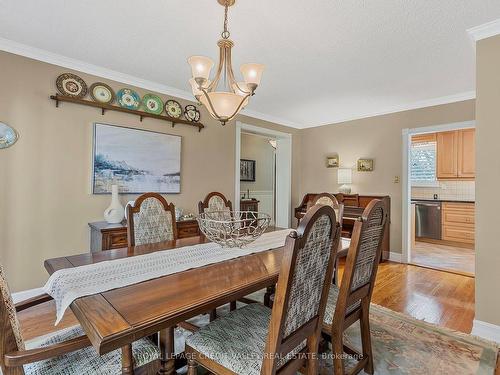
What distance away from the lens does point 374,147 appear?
15.0 feet

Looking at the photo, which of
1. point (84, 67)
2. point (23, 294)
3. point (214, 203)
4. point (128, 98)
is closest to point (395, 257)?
point (214, 203)

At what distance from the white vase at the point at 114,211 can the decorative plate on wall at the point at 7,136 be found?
935 mm

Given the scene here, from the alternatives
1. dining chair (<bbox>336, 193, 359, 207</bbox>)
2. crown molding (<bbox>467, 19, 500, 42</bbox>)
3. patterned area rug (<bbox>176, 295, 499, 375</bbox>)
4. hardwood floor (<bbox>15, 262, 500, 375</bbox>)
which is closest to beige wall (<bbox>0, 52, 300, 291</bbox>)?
hardwood floor (<bbox>15, 262, 500, 375</bbox>)

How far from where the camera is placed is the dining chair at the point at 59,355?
2.95ft

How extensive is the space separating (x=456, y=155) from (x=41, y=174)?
6657 millimetres

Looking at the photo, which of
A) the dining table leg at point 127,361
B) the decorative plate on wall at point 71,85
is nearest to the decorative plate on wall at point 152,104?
the decorative plate on wall at point 71,85

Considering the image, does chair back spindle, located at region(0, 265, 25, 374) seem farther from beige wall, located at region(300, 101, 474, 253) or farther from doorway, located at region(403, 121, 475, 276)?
doorway, located at region(403, 121, 475, 276)

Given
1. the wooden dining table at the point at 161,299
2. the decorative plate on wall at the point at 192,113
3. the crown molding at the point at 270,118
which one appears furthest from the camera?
the crown molding at the point at 270,118

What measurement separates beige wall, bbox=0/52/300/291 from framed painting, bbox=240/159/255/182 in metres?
3.43

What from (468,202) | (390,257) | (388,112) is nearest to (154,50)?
(388,112)

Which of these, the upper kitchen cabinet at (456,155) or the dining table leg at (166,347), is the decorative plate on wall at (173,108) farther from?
the upper kitchen cabinet at (456,155)

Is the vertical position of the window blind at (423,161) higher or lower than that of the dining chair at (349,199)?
higher

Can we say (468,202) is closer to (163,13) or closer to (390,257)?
(390,257)

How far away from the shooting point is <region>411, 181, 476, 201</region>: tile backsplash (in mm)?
5320
